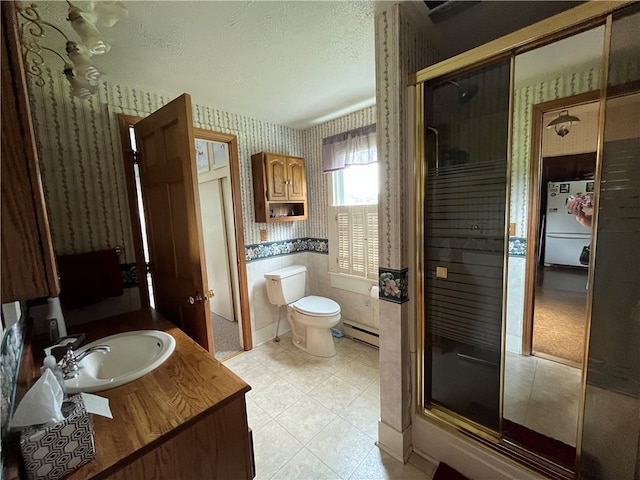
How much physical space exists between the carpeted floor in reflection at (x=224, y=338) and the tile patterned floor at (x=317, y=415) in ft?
0.47

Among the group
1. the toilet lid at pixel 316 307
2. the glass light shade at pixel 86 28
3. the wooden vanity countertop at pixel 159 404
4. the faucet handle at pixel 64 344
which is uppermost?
the glass light shade at pixel 86 28

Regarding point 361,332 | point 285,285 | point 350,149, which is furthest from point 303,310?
point 350,149

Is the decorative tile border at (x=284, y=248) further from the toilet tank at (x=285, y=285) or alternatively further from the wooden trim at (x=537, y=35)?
the wooden trim at (x=537, y=35)

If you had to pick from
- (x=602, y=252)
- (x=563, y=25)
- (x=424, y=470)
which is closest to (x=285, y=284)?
(x=424, y=470)

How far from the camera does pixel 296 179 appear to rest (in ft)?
9.02

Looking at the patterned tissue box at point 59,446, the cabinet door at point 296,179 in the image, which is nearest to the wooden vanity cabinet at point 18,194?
the patterned tissue box at point 59,446

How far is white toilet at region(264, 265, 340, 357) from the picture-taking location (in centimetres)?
237

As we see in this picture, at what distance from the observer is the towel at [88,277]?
60.9 inches

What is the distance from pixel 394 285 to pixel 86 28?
164 centimetres

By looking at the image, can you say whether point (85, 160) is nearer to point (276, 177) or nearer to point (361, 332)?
point (276, 177)

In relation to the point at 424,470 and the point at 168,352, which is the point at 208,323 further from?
the point at 424,470

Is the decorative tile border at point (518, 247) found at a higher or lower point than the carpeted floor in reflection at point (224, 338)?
higher

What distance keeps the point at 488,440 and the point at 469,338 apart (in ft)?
1.51

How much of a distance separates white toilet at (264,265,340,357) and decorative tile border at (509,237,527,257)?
5.03 ft
